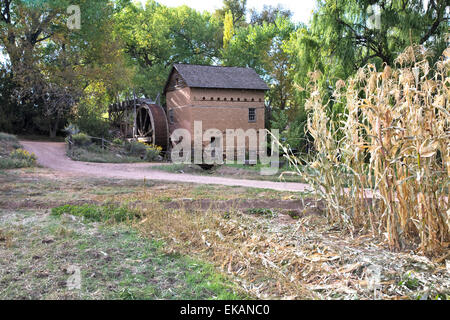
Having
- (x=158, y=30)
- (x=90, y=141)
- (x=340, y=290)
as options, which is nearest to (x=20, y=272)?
(x=340, y=290)

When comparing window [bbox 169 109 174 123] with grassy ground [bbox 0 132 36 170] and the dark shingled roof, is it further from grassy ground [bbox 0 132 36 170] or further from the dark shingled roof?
grassy ground [bbox 0 132 36 170]

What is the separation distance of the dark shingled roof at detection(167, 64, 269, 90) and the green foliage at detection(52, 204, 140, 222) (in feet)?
56.3

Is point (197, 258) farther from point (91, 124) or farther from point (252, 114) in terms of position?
point (252, 114)

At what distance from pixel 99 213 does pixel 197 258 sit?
7.83 ft

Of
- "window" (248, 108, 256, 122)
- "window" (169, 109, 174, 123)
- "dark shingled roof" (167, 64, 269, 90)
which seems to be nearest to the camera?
"dark shingled roof" (167, 64, 269, 90)

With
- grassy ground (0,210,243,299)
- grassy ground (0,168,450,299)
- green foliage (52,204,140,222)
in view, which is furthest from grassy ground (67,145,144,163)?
grassy ground (0,210,243,299)

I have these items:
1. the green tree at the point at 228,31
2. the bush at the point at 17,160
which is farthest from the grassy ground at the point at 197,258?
the green tree at the point at 228,31

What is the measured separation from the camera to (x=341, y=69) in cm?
1356

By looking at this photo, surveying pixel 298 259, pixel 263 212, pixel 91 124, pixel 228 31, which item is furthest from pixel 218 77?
pixel 298 259

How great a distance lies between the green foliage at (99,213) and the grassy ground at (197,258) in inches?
0.6

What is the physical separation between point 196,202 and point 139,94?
29.6m

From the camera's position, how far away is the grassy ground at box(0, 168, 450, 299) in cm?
284

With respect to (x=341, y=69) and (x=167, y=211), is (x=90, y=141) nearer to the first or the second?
(x=341, y=69)

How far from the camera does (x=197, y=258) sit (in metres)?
3.63
